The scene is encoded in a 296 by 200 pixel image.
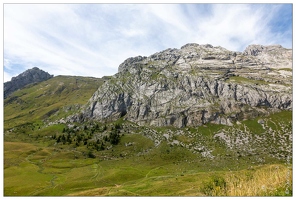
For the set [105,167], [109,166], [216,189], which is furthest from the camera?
[109,166]

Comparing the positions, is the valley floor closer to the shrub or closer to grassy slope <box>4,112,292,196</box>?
grassy slope <box>4,112,292,196</box>

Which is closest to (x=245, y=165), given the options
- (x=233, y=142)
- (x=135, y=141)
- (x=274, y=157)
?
(x=274, y=157)

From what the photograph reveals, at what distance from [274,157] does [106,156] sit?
127988 mm

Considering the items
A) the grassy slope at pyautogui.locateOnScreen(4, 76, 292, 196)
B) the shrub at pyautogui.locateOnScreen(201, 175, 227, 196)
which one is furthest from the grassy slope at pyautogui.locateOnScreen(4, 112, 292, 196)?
the shrub at pyautogui.locateOnScreen(201, 175, 227, 196)

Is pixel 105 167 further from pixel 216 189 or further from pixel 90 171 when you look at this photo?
pixel 216 189

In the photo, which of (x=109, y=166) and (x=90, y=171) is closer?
(x=90, y=171)

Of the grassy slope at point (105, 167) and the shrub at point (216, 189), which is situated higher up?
the shrub at point (216, 189)

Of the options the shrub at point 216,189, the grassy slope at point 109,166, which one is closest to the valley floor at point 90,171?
the grassy slope at point 109,166

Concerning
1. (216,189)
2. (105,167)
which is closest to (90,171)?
(105,167)

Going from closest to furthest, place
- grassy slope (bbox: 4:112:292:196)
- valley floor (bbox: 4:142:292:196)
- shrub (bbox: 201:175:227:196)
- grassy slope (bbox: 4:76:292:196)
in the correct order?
shrub (bbox: 201:175:227:196), valley floor (bbox: 4:142:292:196), grassy slope (bbox: 4:112:292:196), grassy slope (bbox: 4:76:292:196)

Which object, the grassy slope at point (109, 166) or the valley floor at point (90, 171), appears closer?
the valley floor at point (90, 171)

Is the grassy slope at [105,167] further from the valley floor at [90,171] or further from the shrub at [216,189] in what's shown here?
the shrub at [216,189]

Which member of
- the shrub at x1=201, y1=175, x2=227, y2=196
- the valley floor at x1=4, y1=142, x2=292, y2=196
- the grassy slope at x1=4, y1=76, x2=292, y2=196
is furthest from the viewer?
the grassy slope at x1=4, y1=76, x2=292, y2=196

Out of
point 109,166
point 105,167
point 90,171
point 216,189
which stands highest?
A: point 216,189
